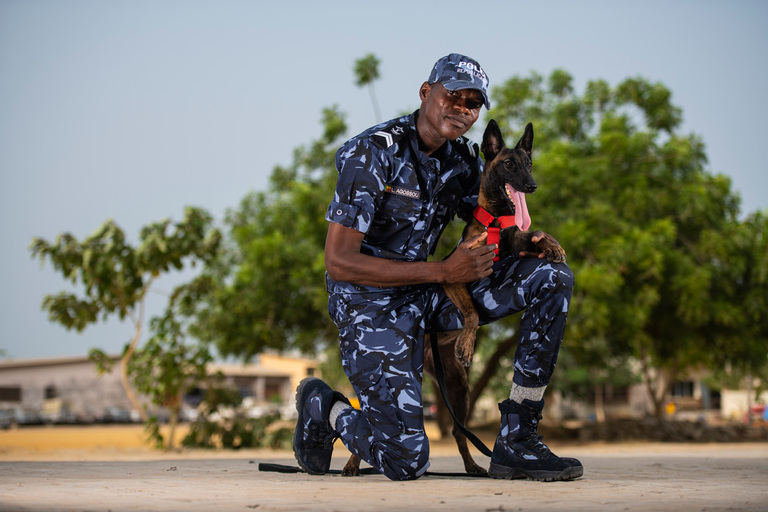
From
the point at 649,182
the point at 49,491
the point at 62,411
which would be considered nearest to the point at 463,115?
the point at 49,491

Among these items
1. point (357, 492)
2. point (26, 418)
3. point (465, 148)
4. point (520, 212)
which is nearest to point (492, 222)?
point (520, 212)

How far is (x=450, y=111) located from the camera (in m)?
4.01

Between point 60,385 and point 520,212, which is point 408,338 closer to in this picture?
point 520,212

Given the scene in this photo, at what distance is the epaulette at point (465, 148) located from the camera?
4.33 meters

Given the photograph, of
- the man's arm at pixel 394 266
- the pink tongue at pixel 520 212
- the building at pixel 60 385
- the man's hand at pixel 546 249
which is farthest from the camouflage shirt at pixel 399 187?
the building at pixel 60 385

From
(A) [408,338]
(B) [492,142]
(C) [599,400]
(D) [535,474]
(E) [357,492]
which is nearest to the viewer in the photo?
(E) [357,492]

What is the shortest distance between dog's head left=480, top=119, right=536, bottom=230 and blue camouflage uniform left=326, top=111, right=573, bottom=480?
0.76 feet


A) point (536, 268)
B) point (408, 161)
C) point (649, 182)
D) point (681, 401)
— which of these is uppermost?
point (649, 182)

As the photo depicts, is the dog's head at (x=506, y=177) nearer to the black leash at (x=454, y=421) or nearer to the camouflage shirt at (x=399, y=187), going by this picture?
the camouflage shirt at (x=399, y=187)

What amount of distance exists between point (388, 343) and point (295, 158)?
1656 centimetres

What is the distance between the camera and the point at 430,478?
12.3 feet

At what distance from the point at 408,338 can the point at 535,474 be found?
91 centimetres

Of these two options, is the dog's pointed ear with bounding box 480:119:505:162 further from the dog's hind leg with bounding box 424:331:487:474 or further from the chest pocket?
the dog's hind leg with bounding box 424:331:487:474

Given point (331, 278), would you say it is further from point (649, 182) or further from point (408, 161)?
point (649, 182)
